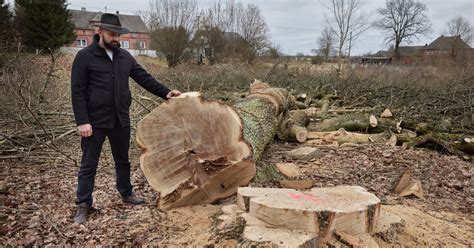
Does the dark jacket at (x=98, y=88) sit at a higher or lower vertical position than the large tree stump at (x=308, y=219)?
higher

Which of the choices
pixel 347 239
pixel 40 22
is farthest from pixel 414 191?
pixel 40 22

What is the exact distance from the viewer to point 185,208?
Result: 3.25 meters

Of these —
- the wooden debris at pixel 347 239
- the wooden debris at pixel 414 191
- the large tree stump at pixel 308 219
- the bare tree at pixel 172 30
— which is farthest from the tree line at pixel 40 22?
the wooden debris at pixel 347 239

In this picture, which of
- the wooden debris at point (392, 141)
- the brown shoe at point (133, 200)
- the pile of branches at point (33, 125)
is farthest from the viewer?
the wooden debris at point (392, 141)

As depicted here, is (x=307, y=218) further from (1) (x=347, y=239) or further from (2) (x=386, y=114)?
(2) (x=386, y=114)

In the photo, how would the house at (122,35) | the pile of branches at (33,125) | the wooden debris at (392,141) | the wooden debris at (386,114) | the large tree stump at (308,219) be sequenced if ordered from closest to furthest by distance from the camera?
the large tree stump at (308,219), the pile of branches at (33,125), the wooden debris at (392,141), the wooden debris at (386,114), the house at (122,35)

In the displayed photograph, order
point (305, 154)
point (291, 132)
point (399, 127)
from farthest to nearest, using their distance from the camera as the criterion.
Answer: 1. point (399, 127)
2. point (291, 132)
3. point (305, 154)

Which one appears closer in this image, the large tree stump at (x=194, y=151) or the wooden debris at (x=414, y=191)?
the large tree stump at (x=194, y=151)

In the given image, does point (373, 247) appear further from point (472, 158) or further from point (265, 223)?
point (472, 158)

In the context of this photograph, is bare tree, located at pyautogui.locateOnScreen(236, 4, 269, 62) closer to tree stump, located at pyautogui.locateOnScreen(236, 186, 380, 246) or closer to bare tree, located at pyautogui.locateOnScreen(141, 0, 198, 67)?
bare tree, located at pyautogui.locateOnScreen(141, 0, 198, 67)

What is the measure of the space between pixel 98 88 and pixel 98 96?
2.7 inches

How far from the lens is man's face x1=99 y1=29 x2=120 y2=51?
2.99m

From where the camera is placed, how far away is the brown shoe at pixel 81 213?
3021 millimetres

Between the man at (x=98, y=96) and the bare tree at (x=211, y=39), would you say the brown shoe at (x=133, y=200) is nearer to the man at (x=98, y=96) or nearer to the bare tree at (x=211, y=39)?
the man at (x=98, y=96)
